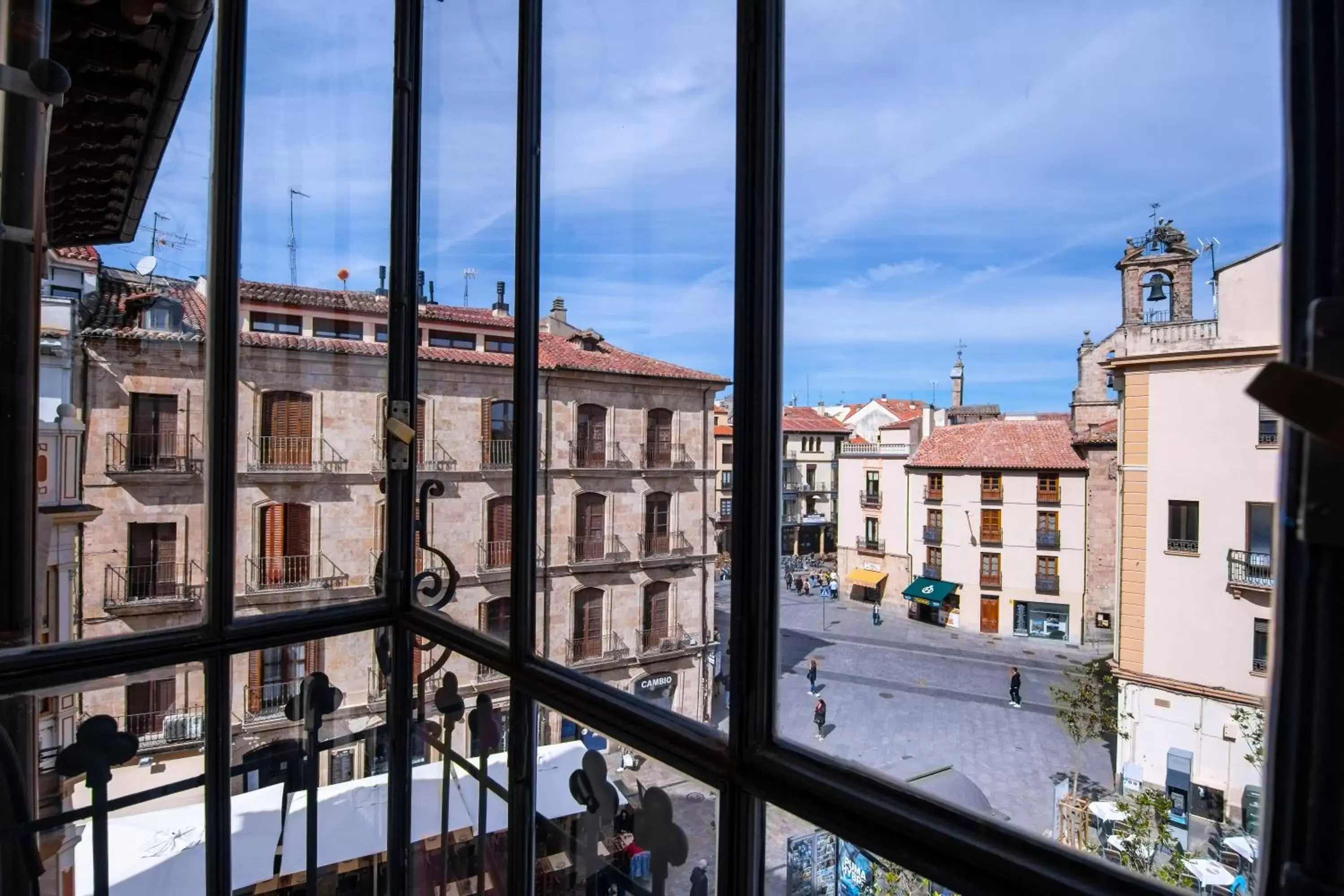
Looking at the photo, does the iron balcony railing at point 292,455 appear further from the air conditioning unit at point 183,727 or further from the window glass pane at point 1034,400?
the window glass pane at point 1034,400

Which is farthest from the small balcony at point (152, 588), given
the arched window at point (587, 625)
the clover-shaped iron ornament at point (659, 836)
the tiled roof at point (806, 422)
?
the tiled roof at point (806, 422)

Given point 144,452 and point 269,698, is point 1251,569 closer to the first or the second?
point 269,698

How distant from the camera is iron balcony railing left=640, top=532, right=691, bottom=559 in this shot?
1.30 metres

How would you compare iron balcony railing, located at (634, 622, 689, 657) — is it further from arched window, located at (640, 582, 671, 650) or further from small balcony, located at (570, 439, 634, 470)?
small balcony, located at (570, 439, 634, 470)

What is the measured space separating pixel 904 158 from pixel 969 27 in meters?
0.15

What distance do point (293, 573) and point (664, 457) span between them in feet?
3.51

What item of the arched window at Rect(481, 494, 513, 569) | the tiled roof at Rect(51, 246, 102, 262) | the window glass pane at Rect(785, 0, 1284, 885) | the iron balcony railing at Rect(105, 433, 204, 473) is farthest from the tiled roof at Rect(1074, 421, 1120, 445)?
the tiled roof at Rect(51, 246, 102, 262)

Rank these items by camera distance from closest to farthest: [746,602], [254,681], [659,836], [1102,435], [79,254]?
[1102,435] → [746,602] → [659,836] → [254,681] → [79,254]

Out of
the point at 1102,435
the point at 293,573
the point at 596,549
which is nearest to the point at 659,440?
the point at 596,549

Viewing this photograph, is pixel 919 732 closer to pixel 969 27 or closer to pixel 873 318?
pixel 873 318

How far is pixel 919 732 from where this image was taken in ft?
2.71

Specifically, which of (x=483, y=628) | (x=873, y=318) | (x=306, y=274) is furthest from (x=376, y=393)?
(x=873, y=318)

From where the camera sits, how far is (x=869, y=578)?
0.95 metres

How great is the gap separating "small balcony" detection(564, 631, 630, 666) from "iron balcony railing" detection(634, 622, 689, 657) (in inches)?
1.2
